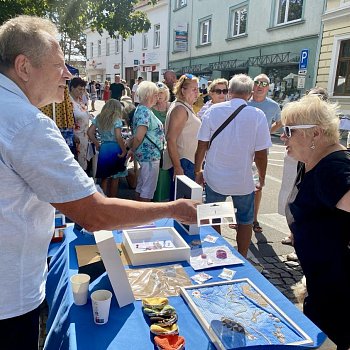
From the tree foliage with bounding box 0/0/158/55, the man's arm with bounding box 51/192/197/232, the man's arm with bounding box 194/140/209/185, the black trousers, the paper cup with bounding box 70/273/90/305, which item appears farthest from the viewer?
the tree foliage with bounding box 0/0/158/55

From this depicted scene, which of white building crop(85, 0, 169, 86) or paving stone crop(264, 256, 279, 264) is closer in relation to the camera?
paving stone crop(264, 256, 279, 264)

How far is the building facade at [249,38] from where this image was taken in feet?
47.2

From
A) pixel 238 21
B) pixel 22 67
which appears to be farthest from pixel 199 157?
pixel 238 21

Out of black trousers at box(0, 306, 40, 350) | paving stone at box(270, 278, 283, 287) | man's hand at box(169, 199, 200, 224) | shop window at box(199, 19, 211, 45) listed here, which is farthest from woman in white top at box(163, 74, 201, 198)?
shop window at box(199, 19, 211, 45)

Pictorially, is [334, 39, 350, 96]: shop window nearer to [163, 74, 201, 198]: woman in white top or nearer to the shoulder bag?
[163, 74, 201, 198]: woman in white top

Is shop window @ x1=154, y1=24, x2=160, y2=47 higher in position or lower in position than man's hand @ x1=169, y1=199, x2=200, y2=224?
higher

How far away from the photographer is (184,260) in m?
1.94

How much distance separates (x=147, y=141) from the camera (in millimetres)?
3955

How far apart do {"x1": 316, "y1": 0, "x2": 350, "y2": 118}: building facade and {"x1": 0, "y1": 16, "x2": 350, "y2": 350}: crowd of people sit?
11.1m

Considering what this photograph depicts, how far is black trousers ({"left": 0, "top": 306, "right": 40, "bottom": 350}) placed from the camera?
4.21ft

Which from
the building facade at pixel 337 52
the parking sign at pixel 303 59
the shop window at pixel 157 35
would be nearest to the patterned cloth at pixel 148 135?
the building facade at pixel 337 52

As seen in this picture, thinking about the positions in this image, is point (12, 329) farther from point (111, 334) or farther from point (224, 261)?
point (224, 261)

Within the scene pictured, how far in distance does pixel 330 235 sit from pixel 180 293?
0.81m

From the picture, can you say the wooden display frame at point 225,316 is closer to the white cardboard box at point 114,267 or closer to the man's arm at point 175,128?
the white cardboard box at point 114,267
